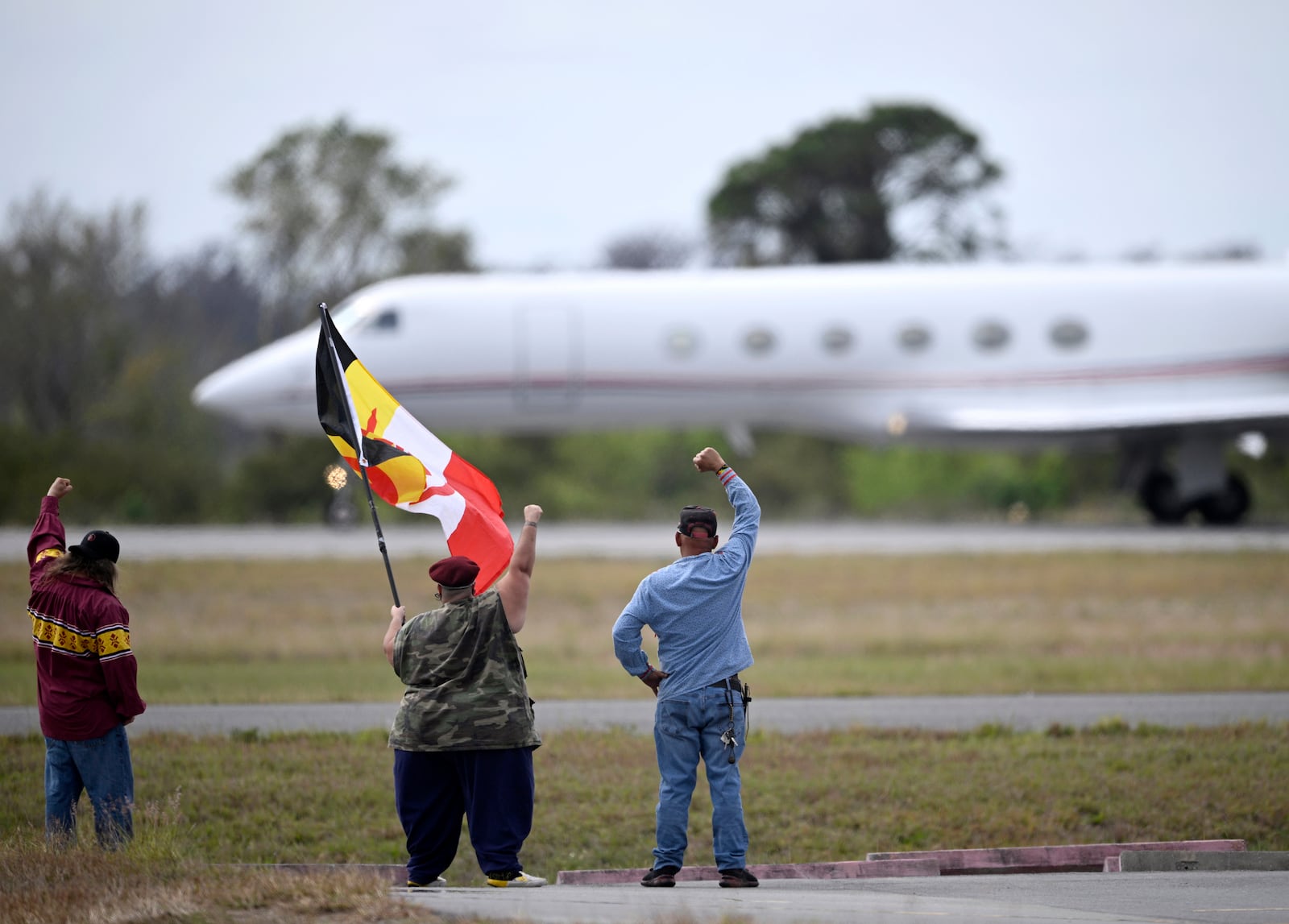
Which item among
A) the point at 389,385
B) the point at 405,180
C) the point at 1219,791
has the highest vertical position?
the point at 405,180

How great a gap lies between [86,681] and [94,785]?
49cm

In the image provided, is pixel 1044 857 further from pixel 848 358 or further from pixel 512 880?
pixel 848 358

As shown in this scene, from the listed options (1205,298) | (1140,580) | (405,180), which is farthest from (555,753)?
(405,180)

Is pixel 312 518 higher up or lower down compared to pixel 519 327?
lower down

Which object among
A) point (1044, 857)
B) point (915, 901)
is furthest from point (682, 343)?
point (915, 901)

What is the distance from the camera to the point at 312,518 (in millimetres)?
31031

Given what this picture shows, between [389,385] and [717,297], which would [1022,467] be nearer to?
[717,297]

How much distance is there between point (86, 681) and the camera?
691 cm

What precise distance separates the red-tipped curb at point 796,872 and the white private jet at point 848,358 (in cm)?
1779

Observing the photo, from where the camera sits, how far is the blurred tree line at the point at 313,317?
31484 mm

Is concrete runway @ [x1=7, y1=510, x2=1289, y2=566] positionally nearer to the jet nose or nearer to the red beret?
the jet nose

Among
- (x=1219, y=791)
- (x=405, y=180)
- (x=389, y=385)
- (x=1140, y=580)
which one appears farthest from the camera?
(x=405, y=180)

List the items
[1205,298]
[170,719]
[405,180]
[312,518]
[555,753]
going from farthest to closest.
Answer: [405,180] < [312,518] < [1205,298] < [170,719] < [555,753]

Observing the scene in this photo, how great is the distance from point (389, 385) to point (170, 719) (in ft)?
45.5
